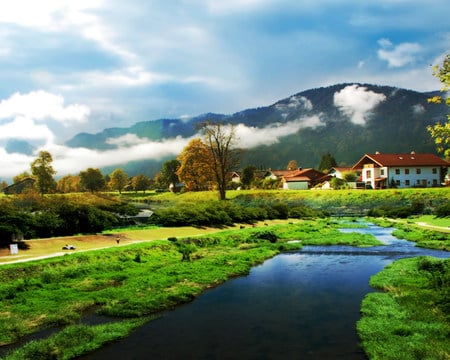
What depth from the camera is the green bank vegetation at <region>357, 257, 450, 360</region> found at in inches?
452

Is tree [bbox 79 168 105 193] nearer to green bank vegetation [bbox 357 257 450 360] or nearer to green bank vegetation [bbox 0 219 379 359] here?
green bank vegetation [bbox 0 219 379 359]

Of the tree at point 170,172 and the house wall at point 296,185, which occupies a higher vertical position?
the tree at point 170,172

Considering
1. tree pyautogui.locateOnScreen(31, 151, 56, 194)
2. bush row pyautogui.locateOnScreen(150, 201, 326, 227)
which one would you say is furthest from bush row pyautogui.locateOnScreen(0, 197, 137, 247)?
tree pyautogui.locateOnScreen(31, 151, 56, 194)

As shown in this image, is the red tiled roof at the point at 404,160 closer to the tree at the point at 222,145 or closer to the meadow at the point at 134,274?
the tree at the point at 222,145

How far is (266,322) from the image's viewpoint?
14719 mm

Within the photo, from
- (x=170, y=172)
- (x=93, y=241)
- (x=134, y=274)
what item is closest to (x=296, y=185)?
(x=170, y=172)

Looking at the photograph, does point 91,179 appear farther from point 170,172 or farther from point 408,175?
point 408,175

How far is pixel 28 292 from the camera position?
704 inches

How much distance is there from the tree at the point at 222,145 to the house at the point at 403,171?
38.6m

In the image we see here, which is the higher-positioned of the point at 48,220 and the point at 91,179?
the point at 91,179

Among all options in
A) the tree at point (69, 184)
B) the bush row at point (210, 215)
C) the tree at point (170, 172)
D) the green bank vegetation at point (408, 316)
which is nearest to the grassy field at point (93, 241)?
the bush row at point (210, 215)

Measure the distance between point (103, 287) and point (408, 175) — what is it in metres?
87.4

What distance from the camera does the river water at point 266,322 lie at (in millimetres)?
12156

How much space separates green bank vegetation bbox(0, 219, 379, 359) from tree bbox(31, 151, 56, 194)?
4528 cm
